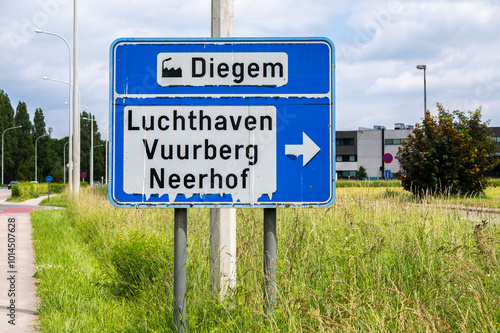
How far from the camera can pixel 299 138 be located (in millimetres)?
3238

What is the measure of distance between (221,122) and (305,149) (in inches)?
23.1

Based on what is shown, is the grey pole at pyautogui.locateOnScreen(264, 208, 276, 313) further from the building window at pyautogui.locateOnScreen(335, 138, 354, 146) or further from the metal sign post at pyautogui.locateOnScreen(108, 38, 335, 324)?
the building window at pyautogui.locateOnScreen(335, 138, 354, 146)

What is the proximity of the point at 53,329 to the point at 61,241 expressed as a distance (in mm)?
5961

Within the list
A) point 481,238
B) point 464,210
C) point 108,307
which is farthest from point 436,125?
point 108,307

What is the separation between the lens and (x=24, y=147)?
84.4 meters

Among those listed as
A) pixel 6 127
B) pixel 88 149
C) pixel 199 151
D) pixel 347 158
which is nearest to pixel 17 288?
pixel 199 151

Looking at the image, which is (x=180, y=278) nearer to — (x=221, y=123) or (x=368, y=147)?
(x=221, y=123)

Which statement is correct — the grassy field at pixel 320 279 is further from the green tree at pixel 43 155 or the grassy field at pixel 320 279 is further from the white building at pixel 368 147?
the green tree at pixel 43 155

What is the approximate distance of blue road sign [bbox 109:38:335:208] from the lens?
3.22 metres

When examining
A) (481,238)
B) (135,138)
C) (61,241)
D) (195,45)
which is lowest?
(61,241)

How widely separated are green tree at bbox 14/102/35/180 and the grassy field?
81212 mm

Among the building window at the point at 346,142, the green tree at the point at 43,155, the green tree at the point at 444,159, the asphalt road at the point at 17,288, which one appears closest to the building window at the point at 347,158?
the building window at the point at 346,142

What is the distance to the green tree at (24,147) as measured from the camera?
82125mm

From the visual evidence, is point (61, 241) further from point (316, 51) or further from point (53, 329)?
point (316, 51)
